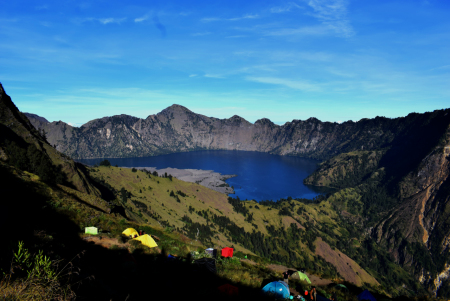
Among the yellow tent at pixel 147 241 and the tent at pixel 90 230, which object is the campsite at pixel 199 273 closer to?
the yellow tent at pixel 147 241

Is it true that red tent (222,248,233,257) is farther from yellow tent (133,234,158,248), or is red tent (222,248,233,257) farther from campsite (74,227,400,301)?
yellow tent (133,234,158,248)

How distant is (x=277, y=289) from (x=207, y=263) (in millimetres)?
7356

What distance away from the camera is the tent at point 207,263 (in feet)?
78.9

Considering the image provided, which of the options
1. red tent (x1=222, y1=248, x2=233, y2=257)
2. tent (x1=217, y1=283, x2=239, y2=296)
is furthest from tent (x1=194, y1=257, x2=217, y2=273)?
red tent (x1=222, y1=248, x2=233, y2=257)

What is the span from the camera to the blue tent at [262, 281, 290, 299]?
21.8m

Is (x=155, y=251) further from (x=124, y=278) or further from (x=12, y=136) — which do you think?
(x=12, y=136)

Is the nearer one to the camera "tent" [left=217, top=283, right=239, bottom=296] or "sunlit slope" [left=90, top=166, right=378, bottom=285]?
"tent" [left=217, top=283, right=239, bottom=296]

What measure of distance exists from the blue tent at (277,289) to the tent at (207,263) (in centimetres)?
542

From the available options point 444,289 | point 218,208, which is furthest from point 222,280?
point 444,289

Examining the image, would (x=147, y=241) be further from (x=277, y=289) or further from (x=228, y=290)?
(x=277, y=289)

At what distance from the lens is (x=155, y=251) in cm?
2714

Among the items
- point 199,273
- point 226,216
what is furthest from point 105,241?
point 226,216

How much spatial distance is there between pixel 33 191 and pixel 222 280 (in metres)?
29.6

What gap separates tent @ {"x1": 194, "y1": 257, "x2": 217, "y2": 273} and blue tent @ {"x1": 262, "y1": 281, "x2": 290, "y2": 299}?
17.8ft
